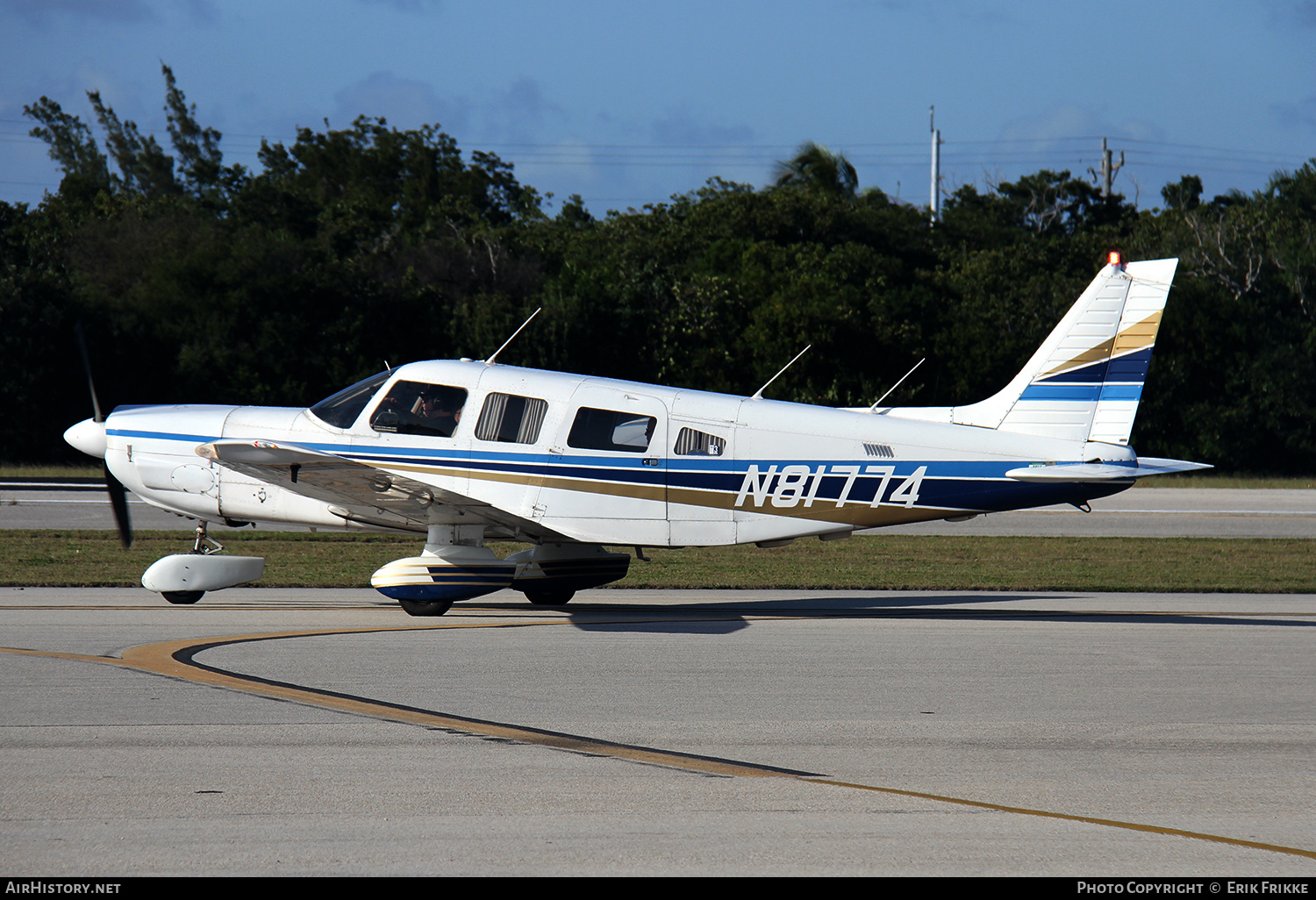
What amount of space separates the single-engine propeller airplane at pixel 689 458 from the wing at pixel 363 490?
35mm

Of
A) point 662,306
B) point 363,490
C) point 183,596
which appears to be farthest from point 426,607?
point 662,306

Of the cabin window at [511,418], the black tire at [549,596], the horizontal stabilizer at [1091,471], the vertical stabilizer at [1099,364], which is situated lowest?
the black tire at [549,596]

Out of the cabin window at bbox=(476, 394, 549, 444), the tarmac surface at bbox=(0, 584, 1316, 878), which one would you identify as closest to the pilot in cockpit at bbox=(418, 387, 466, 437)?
the cabin window at bbox=(476, 394, 549, 444)

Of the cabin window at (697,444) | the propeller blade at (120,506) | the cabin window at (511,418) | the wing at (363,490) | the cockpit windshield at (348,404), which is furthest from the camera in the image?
the propeller blade at (120,506)

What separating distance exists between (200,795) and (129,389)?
35.6 m

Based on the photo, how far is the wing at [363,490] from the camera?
402 inches

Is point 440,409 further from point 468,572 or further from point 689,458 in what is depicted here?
point 689,458

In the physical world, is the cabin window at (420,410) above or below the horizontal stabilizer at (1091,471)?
above


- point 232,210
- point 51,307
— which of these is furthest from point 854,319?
point 232,210

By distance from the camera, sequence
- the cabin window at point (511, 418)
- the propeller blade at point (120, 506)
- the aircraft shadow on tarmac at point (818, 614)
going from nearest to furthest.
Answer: the aircraft shadow on tarmac at point (818, 614)
the cabin window at point (511, 418)
the propeller blade at point (120, 506)

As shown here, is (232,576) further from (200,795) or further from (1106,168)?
Result: (1106,168)

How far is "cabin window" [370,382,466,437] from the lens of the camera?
11547 mm

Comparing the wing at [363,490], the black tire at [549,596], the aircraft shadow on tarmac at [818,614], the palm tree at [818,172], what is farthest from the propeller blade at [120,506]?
the palm tree at [818,172]

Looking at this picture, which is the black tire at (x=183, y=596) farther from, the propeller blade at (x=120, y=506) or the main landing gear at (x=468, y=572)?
the main landing gear at (x=468, y=572)
